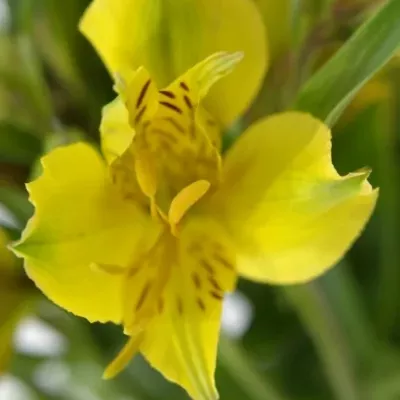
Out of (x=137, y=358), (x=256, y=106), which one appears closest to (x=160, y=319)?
(x=256, y=106)

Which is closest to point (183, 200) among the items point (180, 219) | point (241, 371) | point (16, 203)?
point (180, 219)

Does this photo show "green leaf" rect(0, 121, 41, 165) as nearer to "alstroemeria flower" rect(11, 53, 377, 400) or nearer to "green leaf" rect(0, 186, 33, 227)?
"green leaf" rect(0, 186, 33, 227)

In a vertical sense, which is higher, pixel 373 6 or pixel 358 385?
pixel 373 6

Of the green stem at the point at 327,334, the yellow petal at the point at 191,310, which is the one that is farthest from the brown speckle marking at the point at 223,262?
the green stem at the point at 327,334

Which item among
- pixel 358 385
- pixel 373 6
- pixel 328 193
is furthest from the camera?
pixel 358 385

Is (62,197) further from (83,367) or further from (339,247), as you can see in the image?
(83,367)

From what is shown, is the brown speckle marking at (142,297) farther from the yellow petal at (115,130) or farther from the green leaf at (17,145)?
the green leaf at (17,145)
